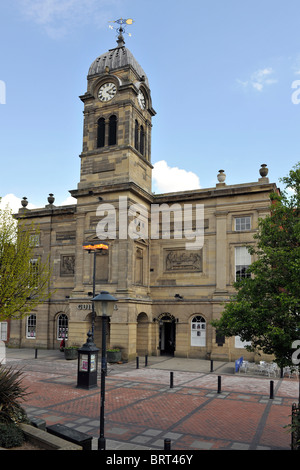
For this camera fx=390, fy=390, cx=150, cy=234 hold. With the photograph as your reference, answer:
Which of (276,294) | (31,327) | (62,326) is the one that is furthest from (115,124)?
(276,294)

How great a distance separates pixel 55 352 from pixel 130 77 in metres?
22.5

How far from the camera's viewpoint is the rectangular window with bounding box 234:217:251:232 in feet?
93.0

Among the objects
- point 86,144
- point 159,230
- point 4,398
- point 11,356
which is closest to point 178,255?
point 159,230

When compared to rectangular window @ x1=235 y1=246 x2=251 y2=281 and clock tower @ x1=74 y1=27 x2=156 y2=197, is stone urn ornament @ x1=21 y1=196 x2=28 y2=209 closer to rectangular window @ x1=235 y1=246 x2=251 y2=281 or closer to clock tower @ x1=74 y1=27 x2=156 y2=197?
clock tower @ x1=74 y1=27 x2=156 y2=197

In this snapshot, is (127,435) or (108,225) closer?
(127,435)

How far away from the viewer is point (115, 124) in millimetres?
30891

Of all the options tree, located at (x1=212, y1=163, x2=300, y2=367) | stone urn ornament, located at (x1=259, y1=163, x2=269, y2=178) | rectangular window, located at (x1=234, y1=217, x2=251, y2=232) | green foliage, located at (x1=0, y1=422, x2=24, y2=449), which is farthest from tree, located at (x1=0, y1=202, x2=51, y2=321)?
stone urn ornament, located at (x1=259, y1=163, x2=269, y2=178)

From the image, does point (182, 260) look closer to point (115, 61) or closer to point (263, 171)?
point (263, 171)

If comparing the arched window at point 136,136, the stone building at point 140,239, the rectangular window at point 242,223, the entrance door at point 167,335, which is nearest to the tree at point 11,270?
the stone building at point 140,239

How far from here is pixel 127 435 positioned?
11.4 meters

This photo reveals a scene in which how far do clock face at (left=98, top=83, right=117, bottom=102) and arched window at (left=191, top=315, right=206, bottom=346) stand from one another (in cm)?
1852

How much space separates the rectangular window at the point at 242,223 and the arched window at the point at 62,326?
16.2m
